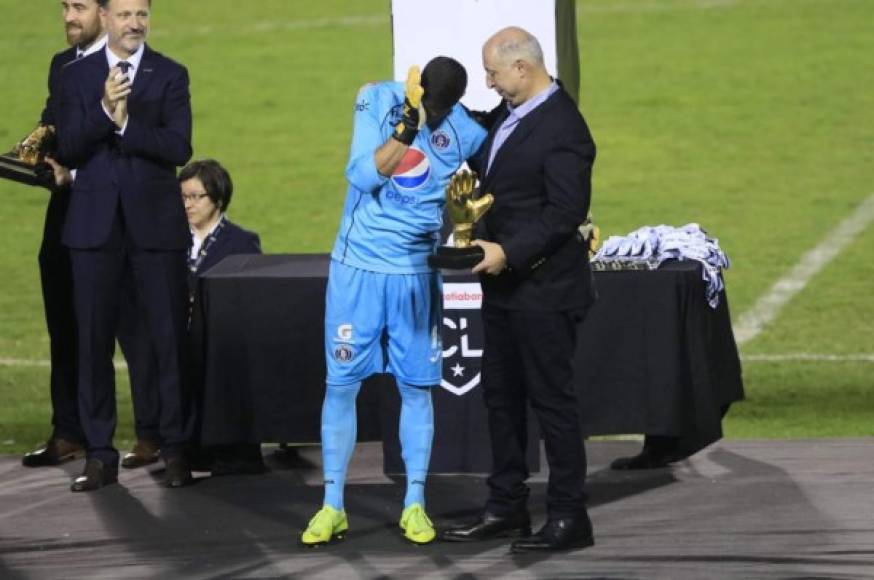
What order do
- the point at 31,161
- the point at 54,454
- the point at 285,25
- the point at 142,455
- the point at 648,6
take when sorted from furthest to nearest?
the point at 648,6
the point at 285,25
the point at 54,454
the point at 142,455
the point at 31,161

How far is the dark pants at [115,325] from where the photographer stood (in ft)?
28.6

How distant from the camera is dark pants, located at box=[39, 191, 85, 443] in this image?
9250 millimetres

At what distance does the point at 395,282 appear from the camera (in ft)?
25.4

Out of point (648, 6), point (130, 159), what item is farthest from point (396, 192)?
point (648, 6)

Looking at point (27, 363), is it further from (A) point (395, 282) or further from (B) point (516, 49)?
(B) point (516, 49)

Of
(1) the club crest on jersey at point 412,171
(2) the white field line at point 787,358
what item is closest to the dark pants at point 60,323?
(1) the club crest on jersey at point 412,171

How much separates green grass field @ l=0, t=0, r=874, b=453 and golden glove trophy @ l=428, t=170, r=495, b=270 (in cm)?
152

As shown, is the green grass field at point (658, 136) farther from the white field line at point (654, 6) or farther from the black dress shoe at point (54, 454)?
the black dress shoe at point (54, 454)

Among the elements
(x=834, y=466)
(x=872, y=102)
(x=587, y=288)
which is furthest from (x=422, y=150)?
(x=872, y=102)

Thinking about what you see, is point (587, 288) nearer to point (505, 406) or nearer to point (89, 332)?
point (505, 406)

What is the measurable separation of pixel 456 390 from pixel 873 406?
2.77 meters

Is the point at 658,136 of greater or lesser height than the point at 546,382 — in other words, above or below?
above

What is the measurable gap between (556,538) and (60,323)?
2.64m

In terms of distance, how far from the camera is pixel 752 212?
1620 centimetres
